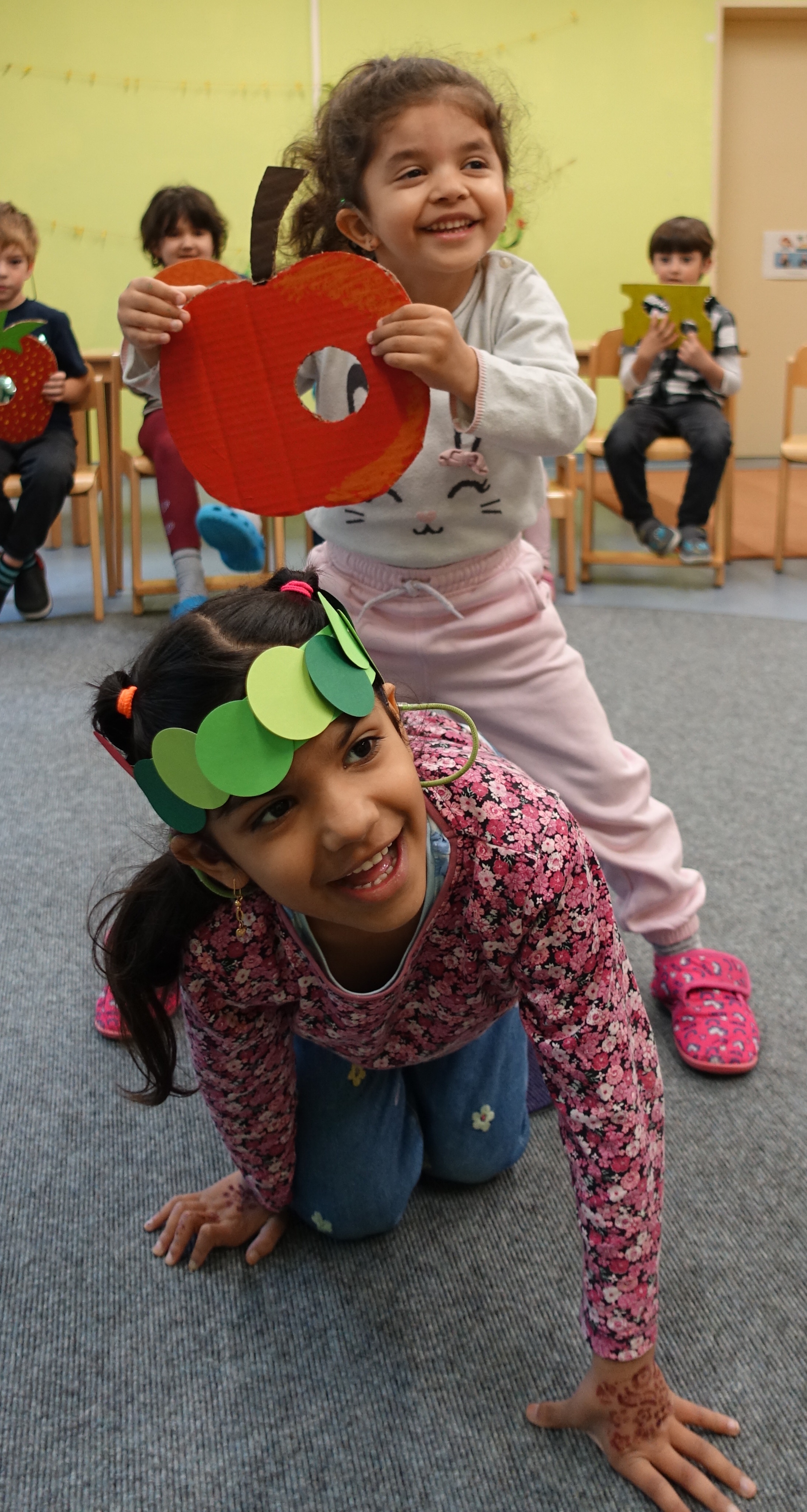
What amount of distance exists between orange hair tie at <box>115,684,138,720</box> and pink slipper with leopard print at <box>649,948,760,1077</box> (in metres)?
0.82

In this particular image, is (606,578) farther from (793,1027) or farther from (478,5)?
(478,5)

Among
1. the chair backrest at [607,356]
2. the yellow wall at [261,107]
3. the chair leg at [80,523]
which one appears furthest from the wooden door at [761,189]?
the chair leg at [80,523]

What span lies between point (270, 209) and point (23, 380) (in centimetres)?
194

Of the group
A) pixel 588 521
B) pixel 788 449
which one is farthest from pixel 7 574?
pixel 788 449

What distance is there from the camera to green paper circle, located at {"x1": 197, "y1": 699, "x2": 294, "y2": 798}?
765 millimetres

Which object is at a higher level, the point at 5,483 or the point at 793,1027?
the point at 5,483

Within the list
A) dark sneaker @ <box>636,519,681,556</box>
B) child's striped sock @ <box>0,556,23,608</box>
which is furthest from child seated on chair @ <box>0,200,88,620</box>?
dark sneaker @ <box>636,519,681,556</box>

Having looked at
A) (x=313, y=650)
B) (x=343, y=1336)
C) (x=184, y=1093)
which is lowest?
(x=343, y=1336)

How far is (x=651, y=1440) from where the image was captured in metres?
0.90

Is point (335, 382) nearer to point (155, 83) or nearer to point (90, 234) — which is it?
point (90, 234)

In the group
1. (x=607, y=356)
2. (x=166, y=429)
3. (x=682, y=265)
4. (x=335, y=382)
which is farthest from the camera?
(x=682, y=265)

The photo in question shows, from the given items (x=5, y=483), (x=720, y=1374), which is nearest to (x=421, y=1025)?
(x=720, y=1374)

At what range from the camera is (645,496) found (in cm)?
355

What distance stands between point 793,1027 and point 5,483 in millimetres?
2549
